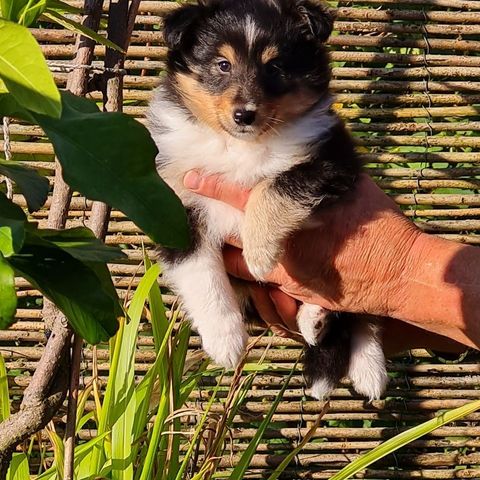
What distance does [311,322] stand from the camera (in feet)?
10.1

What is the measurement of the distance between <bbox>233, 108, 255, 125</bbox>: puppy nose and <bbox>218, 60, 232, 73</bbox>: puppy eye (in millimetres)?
288

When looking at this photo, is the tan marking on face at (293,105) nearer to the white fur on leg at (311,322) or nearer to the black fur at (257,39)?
the black fur at (257,39)

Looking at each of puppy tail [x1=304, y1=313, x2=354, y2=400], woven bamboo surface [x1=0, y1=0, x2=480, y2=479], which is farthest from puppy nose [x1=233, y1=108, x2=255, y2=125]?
woven bamboo surface [x1=0, y1=0, x2=480, y2=479]

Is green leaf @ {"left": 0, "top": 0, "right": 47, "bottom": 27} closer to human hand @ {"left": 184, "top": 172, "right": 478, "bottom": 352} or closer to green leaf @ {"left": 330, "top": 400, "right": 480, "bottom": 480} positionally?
human hand @ {"left": 184, "top": 172, "right": 478, "bottom": 352}

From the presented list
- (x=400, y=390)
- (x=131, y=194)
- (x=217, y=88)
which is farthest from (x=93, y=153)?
(x=400, y=390)

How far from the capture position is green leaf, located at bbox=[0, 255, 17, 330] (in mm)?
1023

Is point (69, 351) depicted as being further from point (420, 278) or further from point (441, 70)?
point (441, 70)

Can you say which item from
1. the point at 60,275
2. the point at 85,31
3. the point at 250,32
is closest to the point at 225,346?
the point at 250,32

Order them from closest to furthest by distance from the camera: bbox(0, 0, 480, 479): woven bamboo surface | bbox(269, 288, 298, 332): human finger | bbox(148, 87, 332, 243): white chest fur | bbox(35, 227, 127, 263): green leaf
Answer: bbox(35, 227, 127, 263): green leaf < bbox(148, 87, 332, 243): white chest fur < bbox(269, 288, 298, 332): human finger < bbox(0, 0, 480, 479): woven bamboo surface

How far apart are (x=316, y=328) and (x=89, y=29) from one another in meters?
1.55

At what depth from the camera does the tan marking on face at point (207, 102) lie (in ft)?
9.24

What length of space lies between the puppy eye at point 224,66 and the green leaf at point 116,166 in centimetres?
186

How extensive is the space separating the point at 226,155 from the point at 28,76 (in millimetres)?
2060

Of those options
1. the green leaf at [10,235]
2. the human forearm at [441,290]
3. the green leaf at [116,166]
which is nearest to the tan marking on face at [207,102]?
the human forearm at [441,290]
